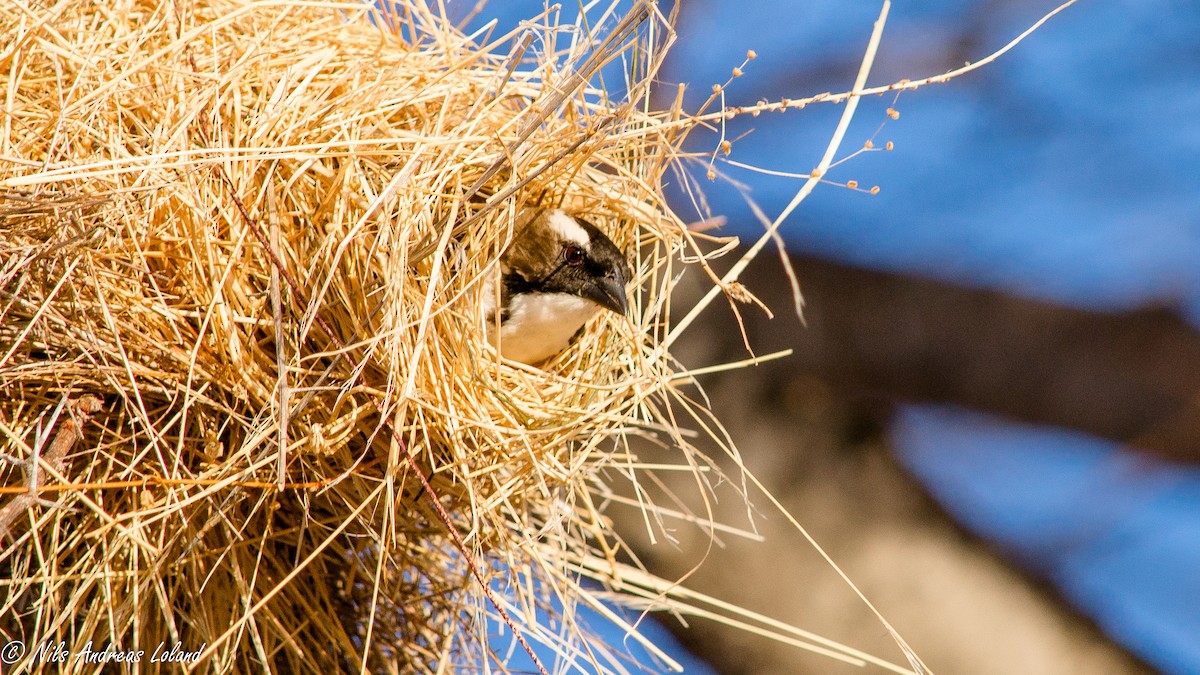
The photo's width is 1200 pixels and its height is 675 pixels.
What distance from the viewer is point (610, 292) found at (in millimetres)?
1543

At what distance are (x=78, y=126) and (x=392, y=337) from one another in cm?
42

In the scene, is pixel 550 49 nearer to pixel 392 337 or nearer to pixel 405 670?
pixel 392 337

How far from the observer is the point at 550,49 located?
4.44 ft

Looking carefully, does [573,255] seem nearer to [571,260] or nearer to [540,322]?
[571,260]

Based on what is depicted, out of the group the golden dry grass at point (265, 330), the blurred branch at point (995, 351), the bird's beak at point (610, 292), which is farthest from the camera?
the blurred branch at point (995, 351)

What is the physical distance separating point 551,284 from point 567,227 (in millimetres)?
107

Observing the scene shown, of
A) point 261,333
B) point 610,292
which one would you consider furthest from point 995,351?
point 261,333

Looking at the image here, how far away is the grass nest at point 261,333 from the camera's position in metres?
1.16

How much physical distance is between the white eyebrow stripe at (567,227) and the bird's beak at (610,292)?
73 millimetres

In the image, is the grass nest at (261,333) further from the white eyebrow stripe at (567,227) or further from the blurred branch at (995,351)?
the blurred branch at (995,351)

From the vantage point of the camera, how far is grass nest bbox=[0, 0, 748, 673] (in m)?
1.16

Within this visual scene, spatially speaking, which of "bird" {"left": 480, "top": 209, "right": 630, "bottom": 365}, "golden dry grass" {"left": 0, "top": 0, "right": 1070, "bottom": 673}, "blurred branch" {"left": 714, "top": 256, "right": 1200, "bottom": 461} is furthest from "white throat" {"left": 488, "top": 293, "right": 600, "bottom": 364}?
"blurred branch" {"left": 714, "top": 256, "right": 1200, "bottom": 461}

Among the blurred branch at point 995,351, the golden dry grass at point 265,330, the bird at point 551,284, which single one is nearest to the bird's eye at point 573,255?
the bird at point 551,284

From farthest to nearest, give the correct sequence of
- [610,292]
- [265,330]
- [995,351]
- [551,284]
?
[995,351] < [551,284] < [610,292] < [265,330]
